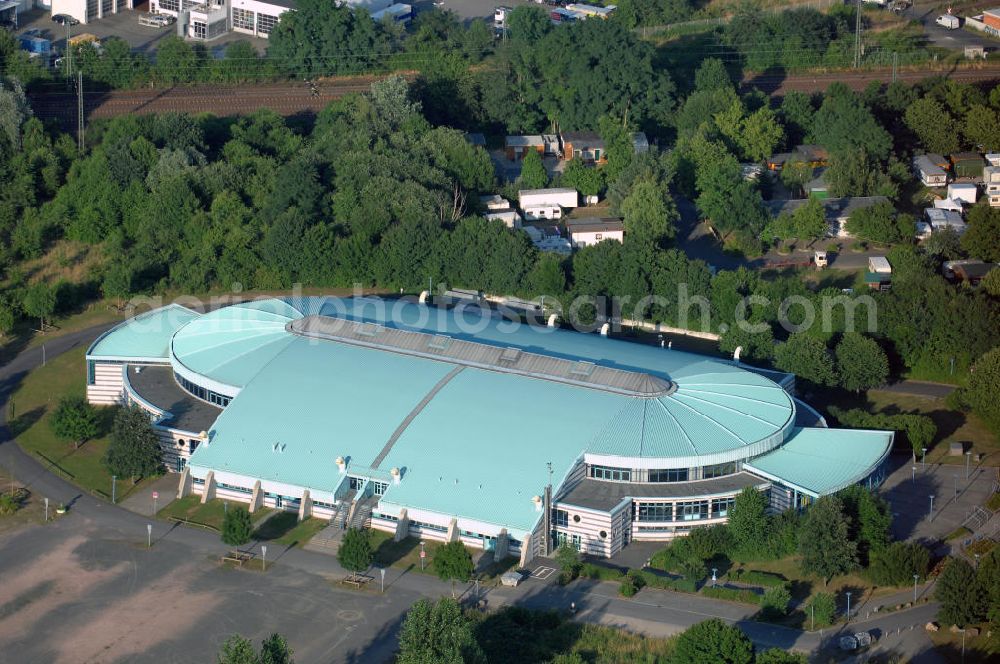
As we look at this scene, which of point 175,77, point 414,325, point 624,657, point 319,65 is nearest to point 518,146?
point 319,65

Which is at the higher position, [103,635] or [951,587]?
[951,587]

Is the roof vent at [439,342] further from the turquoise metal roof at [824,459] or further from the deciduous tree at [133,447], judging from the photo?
the turquoise metal roof at [824,459]

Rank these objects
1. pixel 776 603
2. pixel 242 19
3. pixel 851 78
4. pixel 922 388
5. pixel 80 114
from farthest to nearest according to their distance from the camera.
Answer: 1. pixel 242 19
2. pixel 851 78
3. pixel 80 114
4. pixel 922 388
5. pixel 776 603

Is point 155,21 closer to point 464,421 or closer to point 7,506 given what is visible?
point 7,506

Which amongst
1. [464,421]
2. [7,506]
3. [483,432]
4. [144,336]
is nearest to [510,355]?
[464,421]

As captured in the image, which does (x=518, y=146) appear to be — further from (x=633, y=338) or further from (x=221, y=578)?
(x=221, y=578)

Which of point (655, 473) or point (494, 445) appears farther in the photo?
point (494, 445)

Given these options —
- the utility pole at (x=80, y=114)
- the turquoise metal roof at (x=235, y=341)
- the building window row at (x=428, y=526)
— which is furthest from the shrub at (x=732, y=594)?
the utility pole at (x=80, y=114)

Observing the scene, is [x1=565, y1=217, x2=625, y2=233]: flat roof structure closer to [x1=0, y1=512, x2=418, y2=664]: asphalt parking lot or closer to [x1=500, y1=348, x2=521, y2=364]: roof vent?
[x1=500, y1=348, x2=521, y2=364]: roof vent
